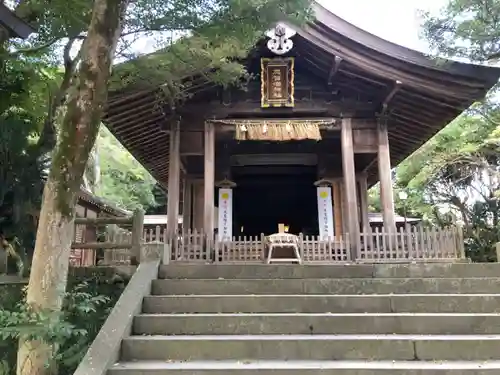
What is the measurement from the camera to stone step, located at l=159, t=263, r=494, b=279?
5.96 meters

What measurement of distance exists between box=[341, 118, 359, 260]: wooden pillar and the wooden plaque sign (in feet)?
4.54

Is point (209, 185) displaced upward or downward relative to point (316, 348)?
upward

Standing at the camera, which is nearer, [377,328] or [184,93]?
[377,328]

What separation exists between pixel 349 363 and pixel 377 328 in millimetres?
775

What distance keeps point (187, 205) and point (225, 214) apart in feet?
5.23

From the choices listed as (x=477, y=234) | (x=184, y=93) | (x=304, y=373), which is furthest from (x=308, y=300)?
(x=477, y=234)

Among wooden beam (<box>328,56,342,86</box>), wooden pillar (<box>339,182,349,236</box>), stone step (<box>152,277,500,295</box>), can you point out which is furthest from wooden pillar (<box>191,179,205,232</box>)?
stone step (<box>152,277,500,295</box>)

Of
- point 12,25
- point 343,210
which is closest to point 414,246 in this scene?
point 343,210

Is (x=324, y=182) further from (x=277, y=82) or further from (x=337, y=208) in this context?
(x=277, y=82)

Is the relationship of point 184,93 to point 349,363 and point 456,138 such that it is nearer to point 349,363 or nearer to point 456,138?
point 349,363

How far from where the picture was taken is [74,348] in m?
4.64

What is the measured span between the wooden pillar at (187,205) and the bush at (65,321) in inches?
237

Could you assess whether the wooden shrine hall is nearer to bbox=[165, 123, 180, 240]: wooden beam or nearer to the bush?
bbox=[165, 123, 180, 240]: wooden beam

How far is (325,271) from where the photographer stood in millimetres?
5973
